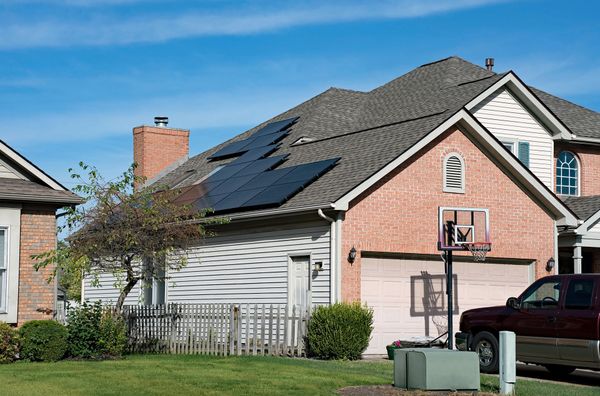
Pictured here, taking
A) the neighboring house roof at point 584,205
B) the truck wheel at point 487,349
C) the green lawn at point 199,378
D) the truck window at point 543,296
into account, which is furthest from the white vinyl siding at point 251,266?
the neighboring house roof at point 584,205

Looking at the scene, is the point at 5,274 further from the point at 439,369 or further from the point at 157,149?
the point at 157,149

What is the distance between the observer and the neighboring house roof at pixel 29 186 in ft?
68.8

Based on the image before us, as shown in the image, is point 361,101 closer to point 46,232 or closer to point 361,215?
Result: point 361,215

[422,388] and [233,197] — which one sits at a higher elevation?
[233,197]

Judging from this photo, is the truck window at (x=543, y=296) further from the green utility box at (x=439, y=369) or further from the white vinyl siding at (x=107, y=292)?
the white vinyl siding at (x=107, y=292)

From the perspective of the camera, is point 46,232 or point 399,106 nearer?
point 46,232

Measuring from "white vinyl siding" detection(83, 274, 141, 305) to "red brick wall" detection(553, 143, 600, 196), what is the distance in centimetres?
1439

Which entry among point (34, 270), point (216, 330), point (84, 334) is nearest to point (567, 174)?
point (216, 330)

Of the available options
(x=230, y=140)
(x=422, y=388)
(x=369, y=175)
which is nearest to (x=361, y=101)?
(x=230, y=140)

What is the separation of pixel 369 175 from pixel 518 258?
5448 millimetres

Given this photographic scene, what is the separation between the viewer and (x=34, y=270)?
→ 21.4 metres

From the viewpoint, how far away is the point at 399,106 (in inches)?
1251

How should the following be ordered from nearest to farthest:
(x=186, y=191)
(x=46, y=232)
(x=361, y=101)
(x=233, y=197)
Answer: (x=46, y=232), (x=233, y=197), (x=186, y=191), (x=361, y=101)

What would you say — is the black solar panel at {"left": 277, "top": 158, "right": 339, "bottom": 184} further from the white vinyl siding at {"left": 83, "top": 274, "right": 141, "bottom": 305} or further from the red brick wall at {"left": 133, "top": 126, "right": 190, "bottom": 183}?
the red brick wall at {"left": 133, "top": 126, "right": 190, "bottom": 183}
